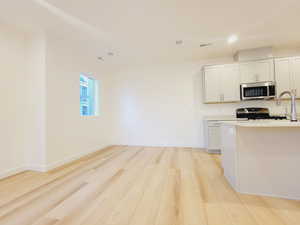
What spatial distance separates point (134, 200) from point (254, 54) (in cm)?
417

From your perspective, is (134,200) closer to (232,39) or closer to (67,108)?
(67,108)

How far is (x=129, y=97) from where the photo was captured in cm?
475

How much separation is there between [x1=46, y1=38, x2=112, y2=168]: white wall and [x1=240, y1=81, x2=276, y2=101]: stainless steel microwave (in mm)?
4034

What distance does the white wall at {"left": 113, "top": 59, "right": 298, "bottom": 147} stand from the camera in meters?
4.28

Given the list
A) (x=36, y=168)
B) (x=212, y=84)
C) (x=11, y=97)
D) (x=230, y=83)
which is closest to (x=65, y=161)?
(x=36, y=168)

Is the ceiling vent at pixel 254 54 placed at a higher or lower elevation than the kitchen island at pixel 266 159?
higher

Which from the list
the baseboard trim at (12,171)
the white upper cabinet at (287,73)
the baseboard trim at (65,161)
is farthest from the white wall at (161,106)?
the baseboard trim at (12,171)

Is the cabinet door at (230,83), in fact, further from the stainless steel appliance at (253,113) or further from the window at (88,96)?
the window at (88,96)

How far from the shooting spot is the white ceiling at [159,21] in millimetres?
2062

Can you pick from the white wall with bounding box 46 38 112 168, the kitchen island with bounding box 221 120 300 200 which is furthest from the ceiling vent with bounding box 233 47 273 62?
the white wall with bounding box 46 38 112 168

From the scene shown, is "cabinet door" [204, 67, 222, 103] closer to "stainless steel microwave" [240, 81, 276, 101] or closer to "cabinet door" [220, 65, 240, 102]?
"cabinet door" [220, 65, 240, 102]

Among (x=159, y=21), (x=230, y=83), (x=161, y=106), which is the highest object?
(x=159, y=21)

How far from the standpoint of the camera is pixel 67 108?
3.10 meters

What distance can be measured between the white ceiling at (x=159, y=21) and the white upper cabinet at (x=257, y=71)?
0.43 m
